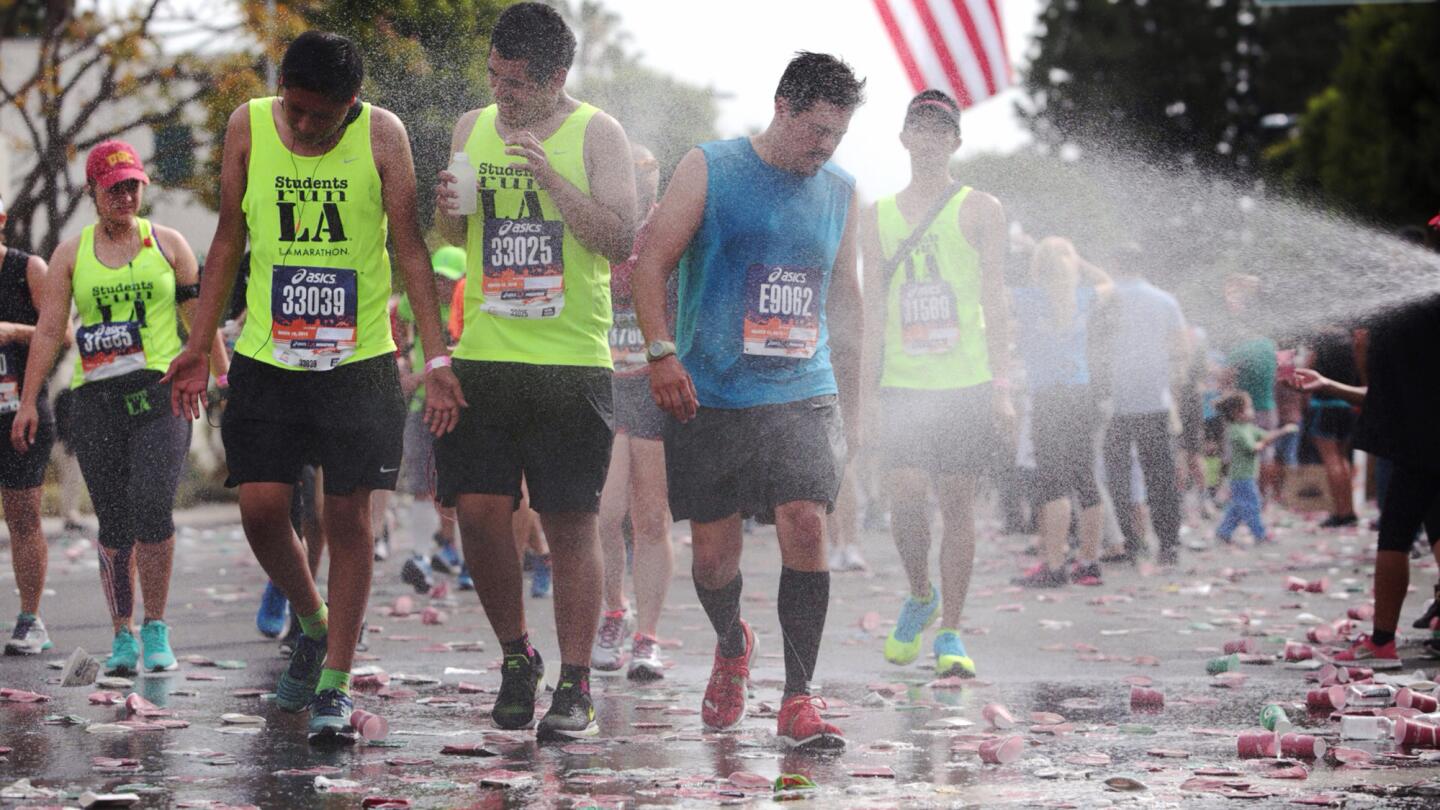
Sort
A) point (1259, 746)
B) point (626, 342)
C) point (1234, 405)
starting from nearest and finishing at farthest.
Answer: point (1259, 746)
point (626, 342)
point (1234, 405)

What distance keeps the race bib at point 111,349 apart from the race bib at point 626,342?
1.69 metres

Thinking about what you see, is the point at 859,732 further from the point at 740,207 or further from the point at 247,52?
the point at 247,52

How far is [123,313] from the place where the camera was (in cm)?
707

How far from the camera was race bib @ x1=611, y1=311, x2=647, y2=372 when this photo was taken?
24.1 feet

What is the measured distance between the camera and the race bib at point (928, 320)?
7.22 metres

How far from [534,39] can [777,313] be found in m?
1.00

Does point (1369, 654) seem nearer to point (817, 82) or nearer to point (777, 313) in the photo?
point (777, 313)

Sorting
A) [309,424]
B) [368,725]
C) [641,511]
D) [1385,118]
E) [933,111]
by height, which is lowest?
[368,725]

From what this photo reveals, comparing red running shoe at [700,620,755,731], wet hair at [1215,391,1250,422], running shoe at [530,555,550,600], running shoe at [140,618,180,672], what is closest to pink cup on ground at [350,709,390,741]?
red running shoe at [700,620,755,731]

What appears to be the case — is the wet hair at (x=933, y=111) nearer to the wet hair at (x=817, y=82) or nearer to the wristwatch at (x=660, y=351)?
the wet hair at (x=817, y=82)

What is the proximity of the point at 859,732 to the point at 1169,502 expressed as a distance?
7079 millimetres

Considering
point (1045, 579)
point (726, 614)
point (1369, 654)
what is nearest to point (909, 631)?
point (726, 614)

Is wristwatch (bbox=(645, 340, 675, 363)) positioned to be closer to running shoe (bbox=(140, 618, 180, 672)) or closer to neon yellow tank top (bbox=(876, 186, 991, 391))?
neon yellow tank top (bbox=(876, 186, 991, 391))

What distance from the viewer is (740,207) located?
18.1ft
